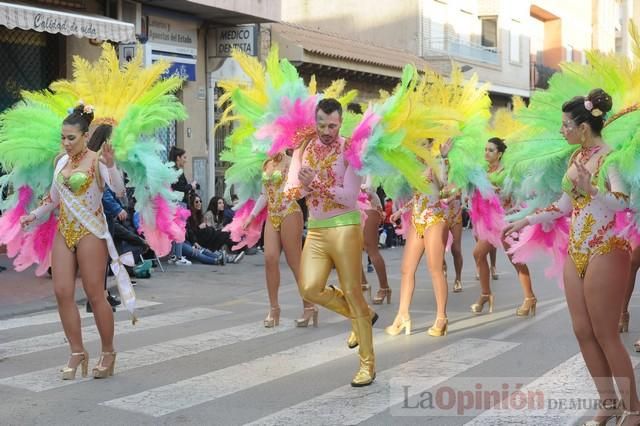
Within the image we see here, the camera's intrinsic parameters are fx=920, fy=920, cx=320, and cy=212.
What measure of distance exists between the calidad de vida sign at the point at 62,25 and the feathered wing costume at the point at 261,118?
535 centimetres

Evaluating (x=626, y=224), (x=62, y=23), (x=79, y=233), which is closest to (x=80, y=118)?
(x=79, y=233)

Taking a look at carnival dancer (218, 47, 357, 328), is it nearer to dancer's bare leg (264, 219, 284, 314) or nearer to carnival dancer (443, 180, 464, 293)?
dancer's bare leg (264, 219, 284, 314)

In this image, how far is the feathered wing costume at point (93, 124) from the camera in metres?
6.81

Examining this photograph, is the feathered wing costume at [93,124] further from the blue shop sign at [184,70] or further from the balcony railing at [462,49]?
the balcony railing at [462,49]

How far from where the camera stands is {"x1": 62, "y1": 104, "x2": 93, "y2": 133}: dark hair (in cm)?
628

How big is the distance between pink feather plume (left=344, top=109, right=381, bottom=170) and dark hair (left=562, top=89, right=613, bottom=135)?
1.48 metres

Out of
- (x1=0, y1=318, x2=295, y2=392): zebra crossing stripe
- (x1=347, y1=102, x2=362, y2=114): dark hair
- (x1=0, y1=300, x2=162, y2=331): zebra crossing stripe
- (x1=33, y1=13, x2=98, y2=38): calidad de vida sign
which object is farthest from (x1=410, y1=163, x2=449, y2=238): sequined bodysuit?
(x1=33, y1=13, x2=98, y2=38): calidad de vida sign

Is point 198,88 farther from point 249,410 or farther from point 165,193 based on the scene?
point 249,410

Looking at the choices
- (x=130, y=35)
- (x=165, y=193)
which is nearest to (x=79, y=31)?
(x=130, y=35)

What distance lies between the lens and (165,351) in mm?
7520

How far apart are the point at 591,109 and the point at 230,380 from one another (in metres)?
3.06

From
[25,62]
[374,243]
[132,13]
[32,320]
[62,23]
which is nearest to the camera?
[32,320]

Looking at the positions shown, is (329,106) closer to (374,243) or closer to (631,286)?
(631,286)

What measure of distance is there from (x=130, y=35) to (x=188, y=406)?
34.0ft
